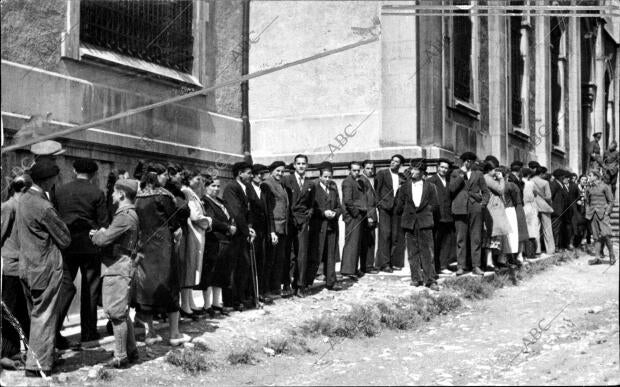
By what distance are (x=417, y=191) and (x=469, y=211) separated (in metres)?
1.47

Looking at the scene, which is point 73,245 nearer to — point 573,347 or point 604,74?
point 573,347

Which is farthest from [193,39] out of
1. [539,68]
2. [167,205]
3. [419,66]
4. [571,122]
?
[571,122]

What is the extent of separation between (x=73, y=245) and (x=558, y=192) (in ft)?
43.1

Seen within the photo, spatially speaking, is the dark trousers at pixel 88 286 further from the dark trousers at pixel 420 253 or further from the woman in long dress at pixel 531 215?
the woman in long dress at pixel 531 215

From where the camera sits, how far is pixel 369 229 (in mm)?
15180

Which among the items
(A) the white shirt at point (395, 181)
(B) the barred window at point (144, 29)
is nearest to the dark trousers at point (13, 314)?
(B) the barred window at point (144, 29)

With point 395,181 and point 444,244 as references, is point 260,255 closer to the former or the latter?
point 395,181

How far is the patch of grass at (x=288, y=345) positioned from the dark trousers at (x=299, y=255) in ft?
8.44

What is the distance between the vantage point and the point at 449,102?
1917cm

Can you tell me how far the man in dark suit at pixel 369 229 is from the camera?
15055 millimetres

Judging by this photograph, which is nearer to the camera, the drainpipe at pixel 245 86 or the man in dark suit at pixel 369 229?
the man in dark suit at pixel 369 229

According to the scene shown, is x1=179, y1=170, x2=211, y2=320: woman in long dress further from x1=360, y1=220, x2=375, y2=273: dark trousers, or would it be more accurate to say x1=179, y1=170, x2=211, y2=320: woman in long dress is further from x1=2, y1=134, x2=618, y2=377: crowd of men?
x1=360, y1=220, x2=375, y2=273: dark trousers

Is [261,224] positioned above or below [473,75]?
below

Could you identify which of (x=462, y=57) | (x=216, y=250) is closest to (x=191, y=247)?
(x=216, y=250)
